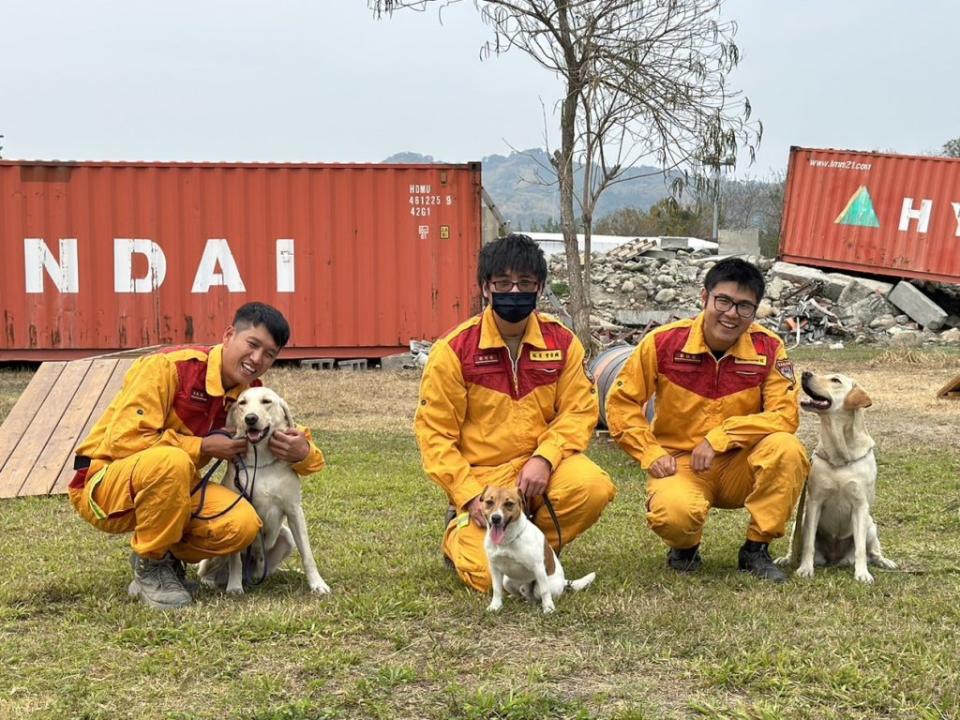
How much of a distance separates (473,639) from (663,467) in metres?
1.32

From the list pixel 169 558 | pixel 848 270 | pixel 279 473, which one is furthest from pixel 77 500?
pixel 848 270

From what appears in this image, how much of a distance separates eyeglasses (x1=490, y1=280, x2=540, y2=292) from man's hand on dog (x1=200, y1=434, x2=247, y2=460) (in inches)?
48.5

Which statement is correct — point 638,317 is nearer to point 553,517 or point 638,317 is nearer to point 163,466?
point 553,517

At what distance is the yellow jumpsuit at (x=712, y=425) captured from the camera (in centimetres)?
423

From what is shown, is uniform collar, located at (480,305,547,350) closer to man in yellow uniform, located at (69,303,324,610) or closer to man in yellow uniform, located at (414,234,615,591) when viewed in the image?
man in yellow uniform, located at (414,234,615,591)

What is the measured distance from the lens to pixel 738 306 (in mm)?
4277

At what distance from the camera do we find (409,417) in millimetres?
9898

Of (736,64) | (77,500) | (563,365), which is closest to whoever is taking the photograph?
(77,500)

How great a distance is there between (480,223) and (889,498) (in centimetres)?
872

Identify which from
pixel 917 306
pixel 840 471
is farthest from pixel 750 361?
pixel 917 306

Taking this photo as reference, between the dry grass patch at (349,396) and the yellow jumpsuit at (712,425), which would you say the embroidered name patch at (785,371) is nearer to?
the yellow jumpsuit at (712,425)

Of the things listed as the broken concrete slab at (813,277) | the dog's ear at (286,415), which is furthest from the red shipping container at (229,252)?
the dog's ear at (286,415)

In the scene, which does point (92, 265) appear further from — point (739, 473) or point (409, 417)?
point (739, 473)

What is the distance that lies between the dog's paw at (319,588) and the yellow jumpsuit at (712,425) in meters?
1.42
